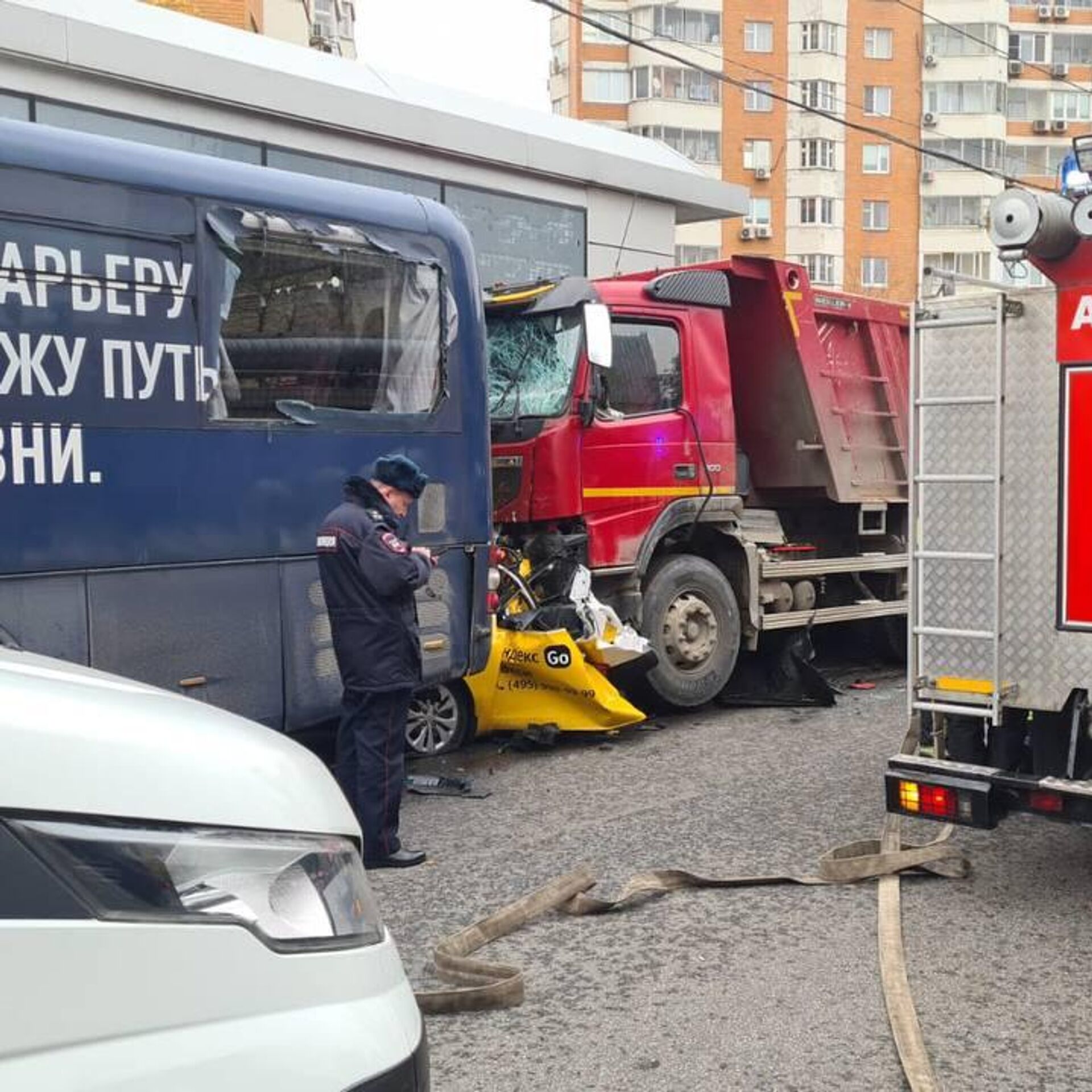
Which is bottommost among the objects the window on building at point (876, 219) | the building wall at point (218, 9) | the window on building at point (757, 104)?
the building wall at point (218, 9)

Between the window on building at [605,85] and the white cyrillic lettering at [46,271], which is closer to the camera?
the white cyrillic lettering at [46,271]

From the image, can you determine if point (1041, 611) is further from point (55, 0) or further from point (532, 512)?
point (55, 0)

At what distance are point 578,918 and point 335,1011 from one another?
3157mm

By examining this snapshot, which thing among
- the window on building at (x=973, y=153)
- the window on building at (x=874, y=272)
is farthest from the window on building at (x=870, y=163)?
the window on building at (x=874, y=272)

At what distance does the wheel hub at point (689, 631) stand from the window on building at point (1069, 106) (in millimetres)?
55157

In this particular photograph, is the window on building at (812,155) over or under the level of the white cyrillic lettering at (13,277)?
over

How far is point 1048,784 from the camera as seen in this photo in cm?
472

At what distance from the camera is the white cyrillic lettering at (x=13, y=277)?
515 centimetres

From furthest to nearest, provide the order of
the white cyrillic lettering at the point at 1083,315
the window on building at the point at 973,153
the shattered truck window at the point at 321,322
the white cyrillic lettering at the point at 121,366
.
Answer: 1. the window on building at the point at 973,153
2. the shattered truck window at the point at 321,322
3. the white cyrillic lettering at the point at 121,366
4. the white cyrillic lettering at the point at 1083,315

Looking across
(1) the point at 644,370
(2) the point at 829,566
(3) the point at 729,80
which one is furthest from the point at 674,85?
(1) the point at 644,370

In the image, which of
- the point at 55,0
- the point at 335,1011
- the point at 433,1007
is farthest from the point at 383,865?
the point at 55,0

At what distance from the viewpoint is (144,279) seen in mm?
5621

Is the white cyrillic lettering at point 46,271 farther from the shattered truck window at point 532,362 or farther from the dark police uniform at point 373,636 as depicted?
the shattered truck window at point 532,362

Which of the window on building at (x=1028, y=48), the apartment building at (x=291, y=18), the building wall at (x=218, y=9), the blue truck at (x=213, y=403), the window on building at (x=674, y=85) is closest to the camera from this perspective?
the blue truck at (x=213, y=403)
